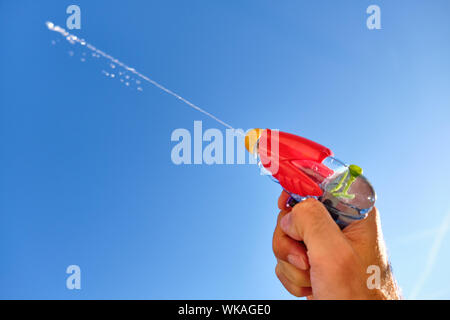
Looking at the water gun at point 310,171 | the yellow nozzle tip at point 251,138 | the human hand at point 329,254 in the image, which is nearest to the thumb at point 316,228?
the human hand at point 329,254

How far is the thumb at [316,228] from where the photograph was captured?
64.4 inches

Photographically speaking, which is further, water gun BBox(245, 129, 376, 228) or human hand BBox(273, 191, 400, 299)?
water gun BBox(245, 129, 376, 228)

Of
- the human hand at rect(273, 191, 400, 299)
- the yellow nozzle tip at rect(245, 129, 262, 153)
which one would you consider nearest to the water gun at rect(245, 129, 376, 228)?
the yellow nozzle tip at rect(245, 129, 262, 153)

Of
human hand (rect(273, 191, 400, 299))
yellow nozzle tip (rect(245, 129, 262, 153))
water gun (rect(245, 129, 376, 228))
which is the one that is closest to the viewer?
human hand (rect(273, 191, 400, 299))

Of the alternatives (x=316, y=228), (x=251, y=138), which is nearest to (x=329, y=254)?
(x=316, y=228)

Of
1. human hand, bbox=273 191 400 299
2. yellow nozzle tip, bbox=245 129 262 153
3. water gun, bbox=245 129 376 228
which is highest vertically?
yellow nozzle tip, bbox=245 129 262 153

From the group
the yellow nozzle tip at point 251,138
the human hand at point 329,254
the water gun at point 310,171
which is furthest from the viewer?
the yellow nozzle tip at point 251,138

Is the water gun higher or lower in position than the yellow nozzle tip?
lower

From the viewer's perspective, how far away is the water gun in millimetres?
1966

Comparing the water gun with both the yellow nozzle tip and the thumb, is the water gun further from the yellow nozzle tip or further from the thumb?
the thumb

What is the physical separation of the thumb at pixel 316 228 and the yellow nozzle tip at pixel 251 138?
1.71 ft

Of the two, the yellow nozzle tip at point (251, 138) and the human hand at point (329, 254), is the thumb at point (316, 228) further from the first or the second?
the yellow nozzle tip at point (251, 138)

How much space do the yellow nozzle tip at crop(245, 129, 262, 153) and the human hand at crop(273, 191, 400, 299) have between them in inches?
20.1
